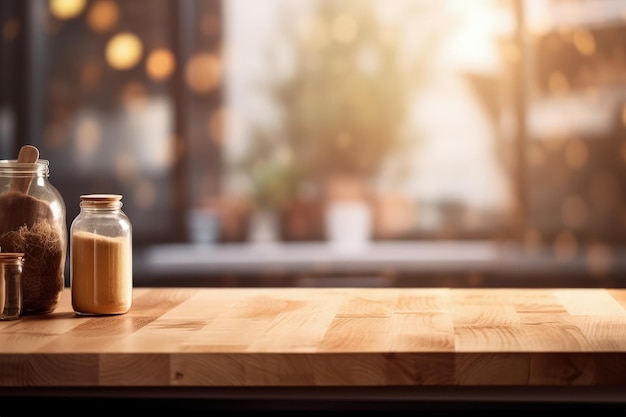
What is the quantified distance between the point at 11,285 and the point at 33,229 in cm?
9

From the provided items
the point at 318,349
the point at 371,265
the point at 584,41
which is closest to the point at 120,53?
the point at 371,265

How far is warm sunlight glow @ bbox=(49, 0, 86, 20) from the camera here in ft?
10.9

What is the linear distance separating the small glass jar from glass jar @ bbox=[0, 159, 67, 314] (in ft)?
0.10

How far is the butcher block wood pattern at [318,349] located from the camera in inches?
37.1

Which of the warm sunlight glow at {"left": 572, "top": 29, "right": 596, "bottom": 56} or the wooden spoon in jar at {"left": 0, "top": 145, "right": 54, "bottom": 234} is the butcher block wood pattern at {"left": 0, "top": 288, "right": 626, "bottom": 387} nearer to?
the wooden spoon in jar at {"left": 0, "top": 145, "right": 54, "bottom": 234}

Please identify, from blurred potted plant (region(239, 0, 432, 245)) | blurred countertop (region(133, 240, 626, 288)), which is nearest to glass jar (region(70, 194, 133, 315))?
blurred countertop (region(133, 240, 626, 288))

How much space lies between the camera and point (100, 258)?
120cm

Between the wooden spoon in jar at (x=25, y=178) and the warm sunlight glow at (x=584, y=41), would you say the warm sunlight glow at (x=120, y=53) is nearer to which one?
the warm sunlight glow at (x=584, y=41)

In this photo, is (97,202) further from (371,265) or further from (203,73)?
(203,73)

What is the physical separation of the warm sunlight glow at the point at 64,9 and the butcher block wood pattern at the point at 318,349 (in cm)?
238

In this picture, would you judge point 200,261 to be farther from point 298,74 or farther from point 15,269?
point 15,269

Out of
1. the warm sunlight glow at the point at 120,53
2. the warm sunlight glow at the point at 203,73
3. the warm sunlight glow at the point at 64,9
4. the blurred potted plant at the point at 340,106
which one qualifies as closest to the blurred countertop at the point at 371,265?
the blurred potted plant at the point at 340,106

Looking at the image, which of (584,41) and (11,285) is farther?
(584,41)

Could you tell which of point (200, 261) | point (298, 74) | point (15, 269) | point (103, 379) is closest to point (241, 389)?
point (103, 379)
